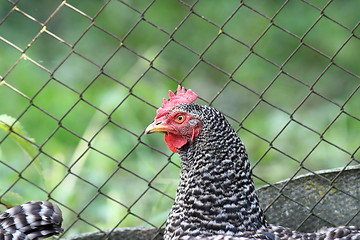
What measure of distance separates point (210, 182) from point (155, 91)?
2.21m

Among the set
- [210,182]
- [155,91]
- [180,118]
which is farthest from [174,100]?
[155,91]

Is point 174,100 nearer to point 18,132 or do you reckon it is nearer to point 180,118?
point 180,118

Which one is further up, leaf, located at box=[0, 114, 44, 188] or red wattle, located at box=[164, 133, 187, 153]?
red wattle, located at box=[164, 133, 187, 153]

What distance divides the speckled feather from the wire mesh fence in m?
1.12

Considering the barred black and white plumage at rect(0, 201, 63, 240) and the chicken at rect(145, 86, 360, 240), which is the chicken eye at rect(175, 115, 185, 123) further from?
the barred black and white plumage at rect(0, 201, 63, 240)

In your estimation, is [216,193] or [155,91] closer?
[216,193]

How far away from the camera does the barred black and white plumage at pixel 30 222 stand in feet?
10.3

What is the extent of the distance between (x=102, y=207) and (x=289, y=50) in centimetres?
296

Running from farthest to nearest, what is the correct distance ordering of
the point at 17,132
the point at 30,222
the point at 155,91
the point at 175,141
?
the point at 155,91 < the point at 17,132 < the point at 175,141 < the point at 30,222

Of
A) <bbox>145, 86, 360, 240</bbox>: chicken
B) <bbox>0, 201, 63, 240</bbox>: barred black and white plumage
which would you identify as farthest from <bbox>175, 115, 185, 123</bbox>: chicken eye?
<bbox>0, 201, 63, 240</bbox>: barred black and white plumage

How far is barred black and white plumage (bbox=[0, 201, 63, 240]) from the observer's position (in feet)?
10.3

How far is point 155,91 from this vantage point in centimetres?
534

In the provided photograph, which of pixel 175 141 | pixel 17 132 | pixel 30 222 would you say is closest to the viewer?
pixel 30 222

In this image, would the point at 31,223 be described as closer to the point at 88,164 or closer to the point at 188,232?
the point at 188,232
